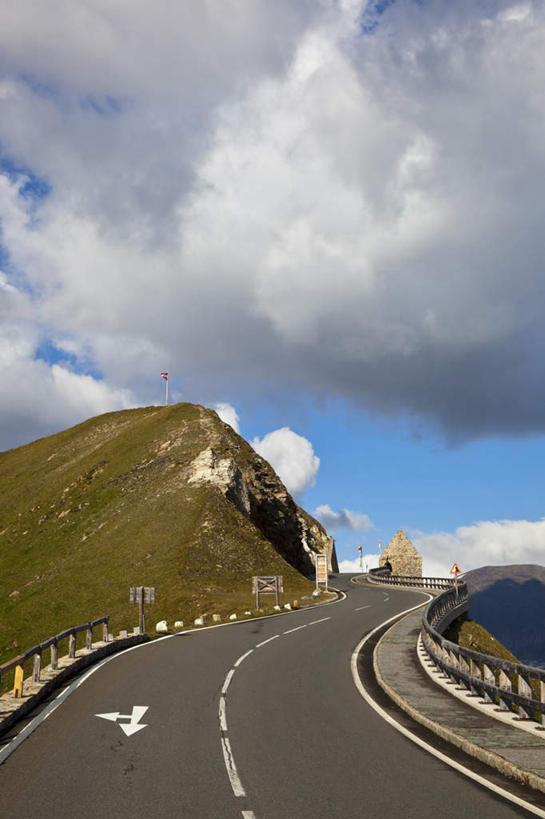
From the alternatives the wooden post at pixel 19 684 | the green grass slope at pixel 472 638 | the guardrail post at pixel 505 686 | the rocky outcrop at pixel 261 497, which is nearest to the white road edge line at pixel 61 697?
the wooden post at pixel 19 684

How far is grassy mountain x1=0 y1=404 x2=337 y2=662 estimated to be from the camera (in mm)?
60188

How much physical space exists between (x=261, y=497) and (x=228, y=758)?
272 ft

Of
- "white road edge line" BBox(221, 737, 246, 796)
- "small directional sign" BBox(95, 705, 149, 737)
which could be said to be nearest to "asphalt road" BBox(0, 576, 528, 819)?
"white road edge line" BBox(221, 737, 246, 796)

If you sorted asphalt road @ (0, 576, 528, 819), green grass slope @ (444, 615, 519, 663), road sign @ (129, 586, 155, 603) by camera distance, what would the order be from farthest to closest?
green grass slope @ (444, 615, 519, 663) < road sign @ (129, 586, 155, 603) < asphalt road @ (0, 576, 528, 819)

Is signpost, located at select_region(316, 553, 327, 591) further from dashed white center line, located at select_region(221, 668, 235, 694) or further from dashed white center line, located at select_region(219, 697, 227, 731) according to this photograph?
dashed white center line, located at select_region(219, 697, 227, 731)

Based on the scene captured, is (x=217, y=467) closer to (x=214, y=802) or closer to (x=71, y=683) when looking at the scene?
(x=71, y=683)

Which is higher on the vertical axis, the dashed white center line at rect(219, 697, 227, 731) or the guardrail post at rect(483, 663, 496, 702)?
the guardrail post at rect(483, 663, 496, 702)

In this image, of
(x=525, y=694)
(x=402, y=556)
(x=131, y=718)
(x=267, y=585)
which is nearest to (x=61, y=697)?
(x=131, y=718)

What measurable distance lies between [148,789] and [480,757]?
5356mm

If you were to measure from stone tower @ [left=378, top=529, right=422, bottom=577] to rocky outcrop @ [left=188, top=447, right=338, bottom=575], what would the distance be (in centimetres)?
1334

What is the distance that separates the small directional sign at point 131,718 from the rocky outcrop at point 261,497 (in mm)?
65085

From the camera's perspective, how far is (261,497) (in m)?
93.0

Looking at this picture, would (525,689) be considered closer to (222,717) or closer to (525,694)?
(525,694)

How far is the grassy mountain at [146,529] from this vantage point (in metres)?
60.2
